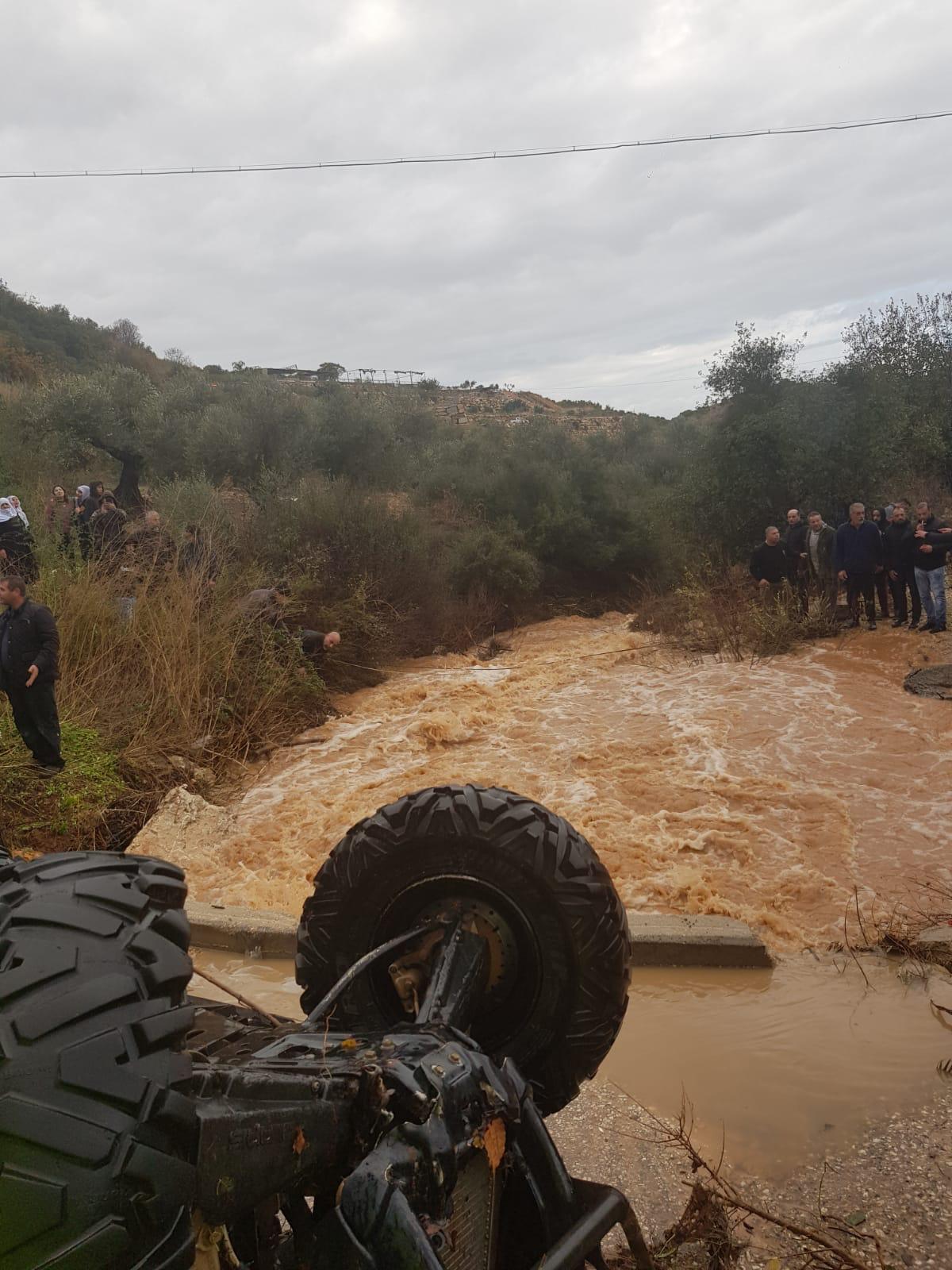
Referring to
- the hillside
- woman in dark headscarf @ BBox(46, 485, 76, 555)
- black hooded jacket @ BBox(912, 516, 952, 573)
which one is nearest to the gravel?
woman in dark headscarf @ BBox(46, 485, 76, 555)

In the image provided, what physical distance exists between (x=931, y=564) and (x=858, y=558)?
3.11 ft

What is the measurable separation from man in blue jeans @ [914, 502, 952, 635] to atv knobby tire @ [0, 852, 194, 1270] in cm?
1215

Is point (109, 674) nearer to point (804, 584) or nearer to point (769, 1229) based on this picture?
point (769, 1229)

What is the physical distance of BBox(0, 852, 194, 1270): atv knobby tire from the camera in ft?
3.73

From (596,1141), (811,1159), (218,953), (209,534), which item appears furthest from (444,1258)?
(209,534)

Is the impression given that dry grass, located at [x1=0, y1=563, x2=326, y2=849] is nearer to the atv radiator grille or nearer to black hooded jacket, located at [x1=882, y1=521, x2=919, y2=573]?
the atv radiator grille

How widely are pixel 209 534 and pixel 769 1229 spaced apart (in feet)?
29.0

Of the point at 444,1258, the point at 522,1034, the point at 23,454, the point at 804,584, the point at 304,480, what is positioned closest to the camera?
the point at 444,1258

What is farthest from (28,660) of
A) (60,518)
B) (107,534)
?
(60,518)

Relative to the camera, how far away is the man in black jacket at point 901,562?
39.6ft

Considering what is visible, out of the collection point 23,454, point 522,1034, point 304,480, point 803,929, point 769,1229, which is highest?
point 23,454

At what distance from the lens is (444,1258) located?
151 cm

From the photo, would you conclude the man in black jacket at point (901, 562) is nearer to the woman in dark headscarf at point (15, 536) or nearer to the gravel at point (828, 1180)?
the gravel at point (828, 1180)

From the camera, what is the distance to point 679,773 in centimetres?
841
